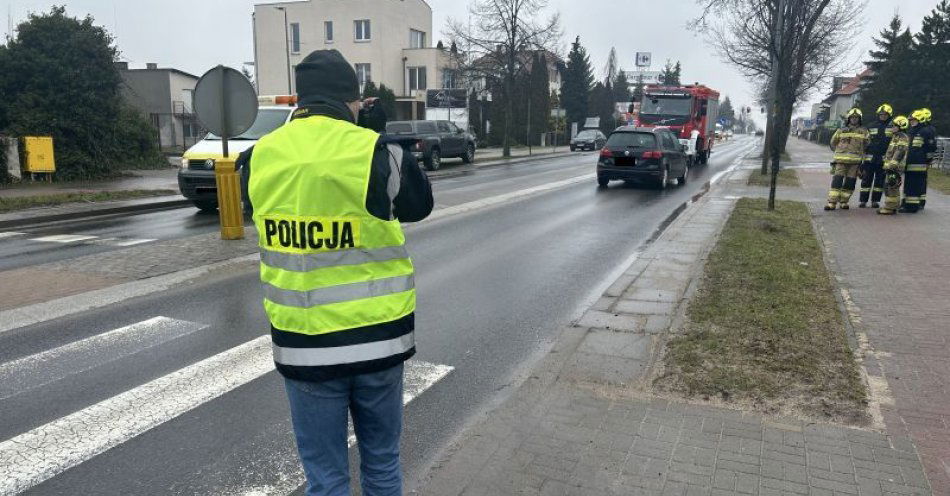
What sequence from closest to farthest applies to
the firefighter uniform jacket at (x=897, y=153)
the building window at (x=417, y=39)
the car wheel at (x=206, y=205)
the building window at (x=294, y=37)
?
1. the firefighter uniform jacket at (x=897, y=153)
2. the car wheel at (x=206, y=205)
3. the building window at (x=294, y=37)
4. the building window at (x=417, y=39)

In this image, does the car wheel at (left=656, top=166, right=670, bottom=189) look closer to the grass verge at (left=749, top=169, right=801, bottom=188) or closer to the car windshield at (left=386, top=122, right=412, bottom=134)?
the grass verge at (left=749, top=169, right=801, bottom=188)

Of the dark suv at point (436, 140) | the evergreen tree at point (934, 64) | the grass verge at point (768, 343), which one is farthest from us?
the evergreen tree at point (934, 64)

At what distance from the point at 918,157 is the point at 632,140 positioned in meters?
7.25

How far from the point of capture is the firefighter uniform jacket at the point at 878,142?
13.8 m

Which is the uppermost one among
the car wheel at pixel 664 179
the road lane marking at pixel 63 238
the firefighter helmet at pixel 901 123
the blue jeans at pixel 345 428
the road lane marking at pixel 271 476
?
the firefighter helmet at pixel 901 123

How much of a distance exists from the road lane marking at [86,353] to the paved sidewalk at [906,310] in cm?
521

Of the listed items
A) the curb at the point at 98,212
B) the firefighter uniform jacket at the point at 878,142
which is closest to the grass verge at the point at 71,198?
the curb at the point at 98,212

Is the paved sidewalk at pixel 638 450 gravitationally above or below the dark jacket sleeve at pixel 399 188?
below

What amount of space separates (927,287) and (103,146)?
19803mm

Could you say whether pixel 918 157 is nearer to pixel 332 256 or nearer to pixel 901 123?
pixel 901 123

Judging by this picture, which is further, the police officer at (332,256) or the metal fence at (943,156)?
the metal fence at (943,156)

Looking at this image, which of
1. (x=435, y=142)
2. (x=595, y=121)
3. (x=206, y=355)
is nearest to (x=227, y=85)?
(x=206, y=355)

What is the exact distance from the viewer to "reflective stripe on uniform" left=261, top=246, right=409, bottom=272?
7.57ft

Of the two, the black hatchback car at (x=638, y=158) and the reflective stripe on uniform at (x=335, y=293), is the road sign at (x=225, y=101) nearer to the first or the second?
the reflective stripe on uniform at (x=335, y=293)
